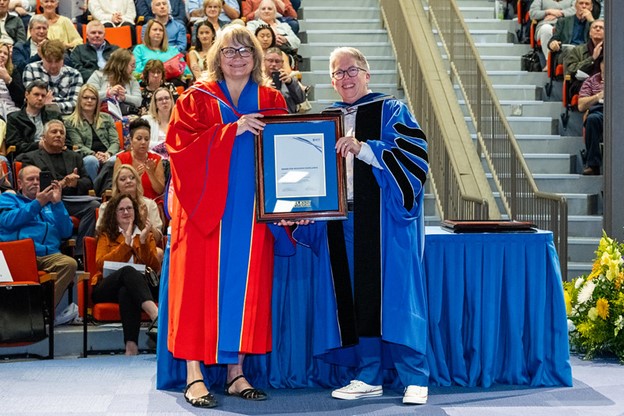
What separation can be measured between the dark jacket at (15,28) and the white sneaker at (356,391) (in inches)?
297

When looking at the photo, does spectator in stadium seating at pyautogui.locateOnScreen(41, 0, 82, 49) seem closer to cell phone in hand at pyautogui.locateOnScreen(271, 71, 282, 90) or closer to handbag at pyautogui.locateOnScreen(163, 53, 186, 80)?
handbag at pyautogui.locateOnScreen(163, 53, 186, 80)

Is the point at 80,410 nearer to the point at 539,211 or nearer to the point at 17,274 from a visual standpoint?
Result: the point at 17,274

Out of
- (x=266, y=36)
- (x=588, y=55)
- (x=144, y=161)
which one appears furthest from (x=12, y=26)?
(x=588, y=55)

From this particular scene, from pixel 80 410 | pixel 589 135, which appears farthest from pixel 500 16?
pixel 80 410

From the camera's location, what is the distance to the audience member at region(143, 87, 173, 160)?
10.4 meters

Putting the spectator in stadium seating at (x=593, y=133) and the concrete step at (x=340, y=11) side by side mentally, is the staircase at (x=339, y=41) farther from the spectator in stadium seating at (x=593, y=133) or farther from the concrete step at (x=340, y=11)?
the spectator in stadium seating at (x=593, y=133)

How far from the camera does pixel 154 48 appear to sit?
11.9 metres

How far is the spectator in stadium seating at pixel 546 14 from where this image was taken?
12.4 metres

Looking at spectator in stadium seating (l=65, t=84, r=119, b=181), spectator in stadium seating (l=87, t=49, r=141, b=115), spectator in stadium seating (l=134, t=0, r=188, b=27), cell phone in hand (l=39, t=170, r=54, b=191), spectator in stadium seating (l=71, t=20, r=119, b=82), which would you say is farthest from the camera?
spectator in stadium seating (l=134, t=0, r=188, b=27)

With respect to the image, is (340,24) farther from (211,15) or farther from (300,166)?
(300,166)

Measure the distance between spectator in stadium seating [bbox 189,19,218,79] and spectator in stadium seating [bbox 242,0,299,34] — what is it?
83cm

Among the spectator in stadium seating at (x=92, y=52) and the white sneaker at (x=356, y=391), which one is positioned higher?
the spectator in stadium seating at (x=92, y=52)

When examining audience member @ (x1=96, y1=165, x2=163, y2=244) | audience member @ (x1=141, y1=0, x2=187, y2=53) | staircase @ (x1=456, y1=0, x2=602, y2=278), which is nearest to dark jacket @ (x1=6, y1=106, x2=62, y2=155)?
audience member @ (x1=96, y1=165, x2=163, y2=244)

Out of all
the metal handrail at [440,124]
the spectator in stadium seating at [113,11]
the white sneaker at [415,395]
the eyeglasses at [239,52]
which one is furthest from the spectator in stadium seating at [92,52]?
the white sneaker at [415,395]
